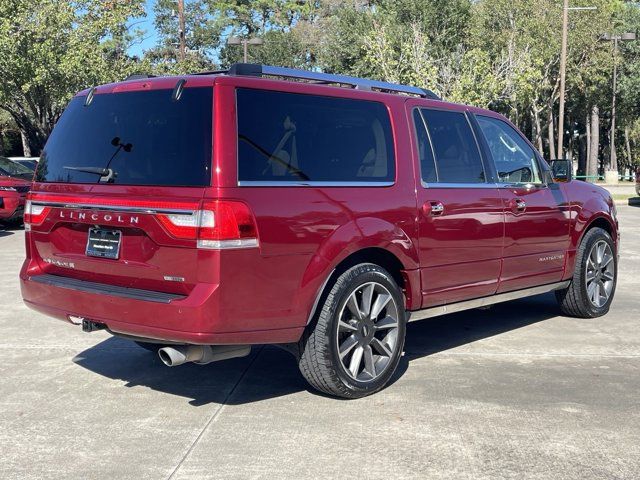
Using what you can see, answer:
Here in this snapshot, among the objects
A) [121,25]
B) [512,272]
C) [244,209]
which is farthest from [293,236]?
[121,25]

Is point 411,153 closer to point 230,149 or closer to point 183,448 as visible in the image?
point 230,149

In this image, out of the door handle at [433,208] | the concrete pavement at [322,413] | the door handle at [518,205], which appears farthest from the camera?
the door handle at [518,205]

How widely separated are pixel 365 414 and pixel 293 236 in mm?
1183

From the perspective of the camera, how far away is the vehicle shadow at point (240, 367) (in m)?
4.95

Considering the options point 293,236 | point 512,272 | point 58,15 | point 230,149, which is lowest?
point 512,272

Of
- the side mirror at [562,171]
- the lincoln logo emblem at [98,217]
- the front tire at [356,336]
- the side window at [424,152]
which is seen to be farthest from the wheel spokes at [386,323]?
the side mirror at [562,171]

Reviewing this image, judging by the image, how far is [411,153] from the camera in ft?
16.9

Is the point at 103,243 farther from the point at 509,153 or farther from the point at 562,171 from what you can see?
the point at 562,171

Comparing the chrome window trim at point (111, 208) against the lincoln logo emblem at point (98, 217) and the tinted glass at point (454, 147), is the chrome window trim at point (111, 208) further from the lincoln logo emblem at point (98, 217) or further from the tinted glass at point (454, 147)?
the tinted glass at point (454, 147)

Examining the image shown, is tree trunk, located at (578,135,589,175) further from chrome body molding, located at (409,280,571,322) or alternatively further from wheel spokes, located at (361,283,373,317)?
wheel spokes, located at (361,283,373,317)

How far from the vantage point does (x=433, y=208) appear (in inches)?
203

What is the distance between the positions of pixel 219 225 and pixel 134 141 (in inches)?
34.5

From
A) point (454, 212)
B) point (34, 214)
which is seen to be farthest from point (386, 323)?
point (34, 214)

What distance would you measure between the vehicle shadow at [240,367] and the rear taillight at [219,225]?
1.28 meters
